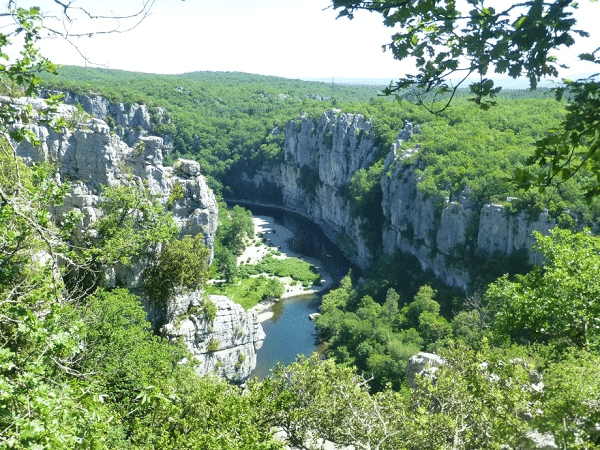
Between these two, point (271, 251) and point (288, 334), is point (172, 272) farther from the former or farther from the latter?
point (271, 251)

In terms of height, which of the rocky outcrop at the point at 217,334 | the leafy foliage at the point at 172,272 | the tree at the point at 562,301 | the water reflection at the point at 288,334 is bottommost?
the water reflection at the point at 288,334

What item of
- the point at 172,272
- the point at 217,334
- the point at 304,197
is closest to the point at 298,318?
the point at 217,334

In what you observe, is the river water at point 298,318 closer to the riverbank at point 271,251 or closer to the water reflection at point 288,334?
the water reflection at point 288,334

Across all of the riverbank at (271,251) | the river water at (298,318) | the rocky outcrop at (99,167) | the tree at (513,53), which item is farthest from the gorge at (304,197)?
the tree at (513,53)

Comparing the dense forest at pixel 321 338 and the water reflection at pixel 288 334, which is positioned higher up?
the dense forest at pixel 321 338

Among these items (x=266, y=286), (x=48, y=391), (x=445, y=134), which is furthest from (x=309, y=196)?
(x=48, y=391)

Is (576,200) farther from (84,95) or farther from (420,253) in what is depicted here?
(84,95)

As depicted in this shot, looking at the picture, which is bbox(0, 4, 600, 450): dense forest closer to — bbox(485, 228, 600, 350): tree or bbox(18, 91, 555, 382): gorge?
bbox(485, 228, 600, 350): tree
